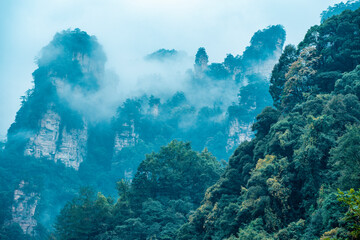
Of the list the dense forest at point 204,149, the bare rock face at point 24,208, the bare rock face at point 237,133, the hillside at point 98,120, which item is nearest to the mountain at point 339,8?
the dense forest at point 204,149

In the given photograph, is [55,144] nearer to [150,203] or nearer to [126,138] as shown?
[126,138]

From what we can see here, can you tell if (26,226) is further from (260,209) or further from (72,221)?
(260,209)

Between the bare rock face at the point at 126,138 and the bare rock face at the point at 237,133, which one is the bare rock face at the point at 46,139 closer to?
the bare rock face at the point at 126,138

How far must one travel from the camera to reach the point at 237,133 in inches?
2317

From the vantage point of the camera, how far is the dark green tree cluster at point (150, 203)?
25.5m

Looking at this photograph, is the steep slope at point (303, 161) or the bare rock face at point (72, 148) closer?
the steep slope at point (303, 161)

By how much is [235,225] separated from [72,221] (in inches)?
528

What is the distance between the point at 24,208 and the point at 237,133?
103 feet

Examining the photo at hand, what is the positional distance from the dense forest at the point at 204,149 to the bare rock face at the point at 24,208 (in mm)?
121

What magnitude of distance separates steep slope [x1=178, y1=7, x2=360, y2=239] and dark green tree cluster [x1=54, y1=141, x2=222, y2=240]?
5055 millimetres

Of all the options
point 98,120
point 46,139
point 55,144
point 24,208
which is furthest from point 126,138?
point 24,208

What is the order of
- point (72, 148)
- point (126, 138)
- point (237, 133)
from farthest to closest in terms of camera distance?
point (126, 138) → point (237, 133) → point (72, 148)

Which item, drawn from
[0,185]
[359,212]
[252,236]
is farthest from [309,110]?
[0,185]

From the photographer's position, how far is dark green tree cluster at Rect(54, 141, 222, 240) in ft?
83.6
